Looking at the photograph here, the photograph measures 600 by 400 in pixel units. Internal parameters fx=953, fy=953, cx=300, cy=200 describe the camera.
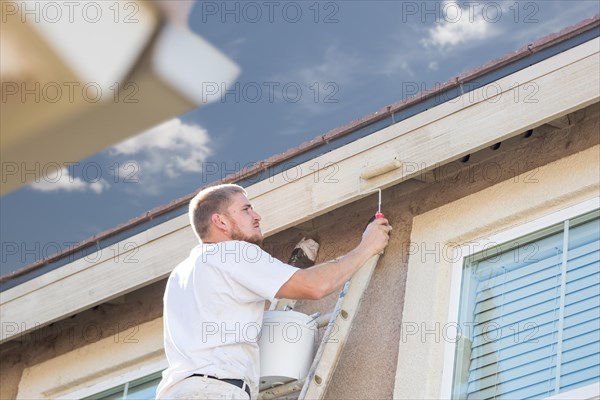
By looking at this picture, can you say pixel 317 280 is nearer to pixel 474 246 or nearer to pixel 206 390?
pixel 206 390

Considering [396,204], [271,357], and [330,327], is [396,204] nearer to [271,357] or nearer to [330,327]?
[330,327]

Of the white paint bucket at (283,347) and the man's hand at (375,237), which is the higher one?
the man's hand at (375,237)

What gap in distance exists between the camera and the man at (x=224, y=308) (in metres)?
3.49

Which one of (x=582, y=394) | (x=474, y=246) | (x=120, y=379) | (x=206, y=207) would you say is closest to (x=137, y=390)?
(x=120, y=379)

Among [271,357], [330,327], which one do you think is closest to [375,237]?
[330,327]

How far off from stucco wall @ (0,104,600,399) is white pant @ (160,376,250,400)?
2.77ft

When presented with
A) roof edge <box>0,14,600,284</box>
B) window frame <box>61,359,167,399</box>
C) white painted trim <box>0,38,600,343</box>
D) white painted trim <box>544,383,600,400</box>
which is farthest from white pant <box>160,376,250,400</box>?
window frame <box>61,359,167,399</box>

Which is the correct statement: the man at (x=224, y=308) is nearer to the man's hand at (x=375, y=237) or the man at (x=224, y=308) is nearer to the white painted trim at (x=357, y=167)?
the man's hand at (x=375, y=237)

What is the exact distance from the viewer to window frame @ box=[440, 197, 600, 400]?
394 centimetres

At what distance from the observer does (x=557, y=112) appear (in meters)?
3.84

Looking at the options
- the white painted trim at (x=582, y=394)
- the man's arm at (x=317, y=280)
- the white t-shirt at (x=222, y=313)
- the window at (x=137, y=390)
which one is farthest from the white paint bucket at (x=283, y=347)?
the window at (x=137, y=390)

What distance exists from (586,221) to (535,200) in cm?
26

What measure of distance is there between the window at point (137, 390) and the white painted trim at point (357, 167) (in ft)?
1.65

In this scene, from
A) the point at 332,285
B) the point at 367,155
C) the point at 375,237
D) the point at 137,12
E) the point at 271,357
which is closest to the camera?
the point at 137,12
